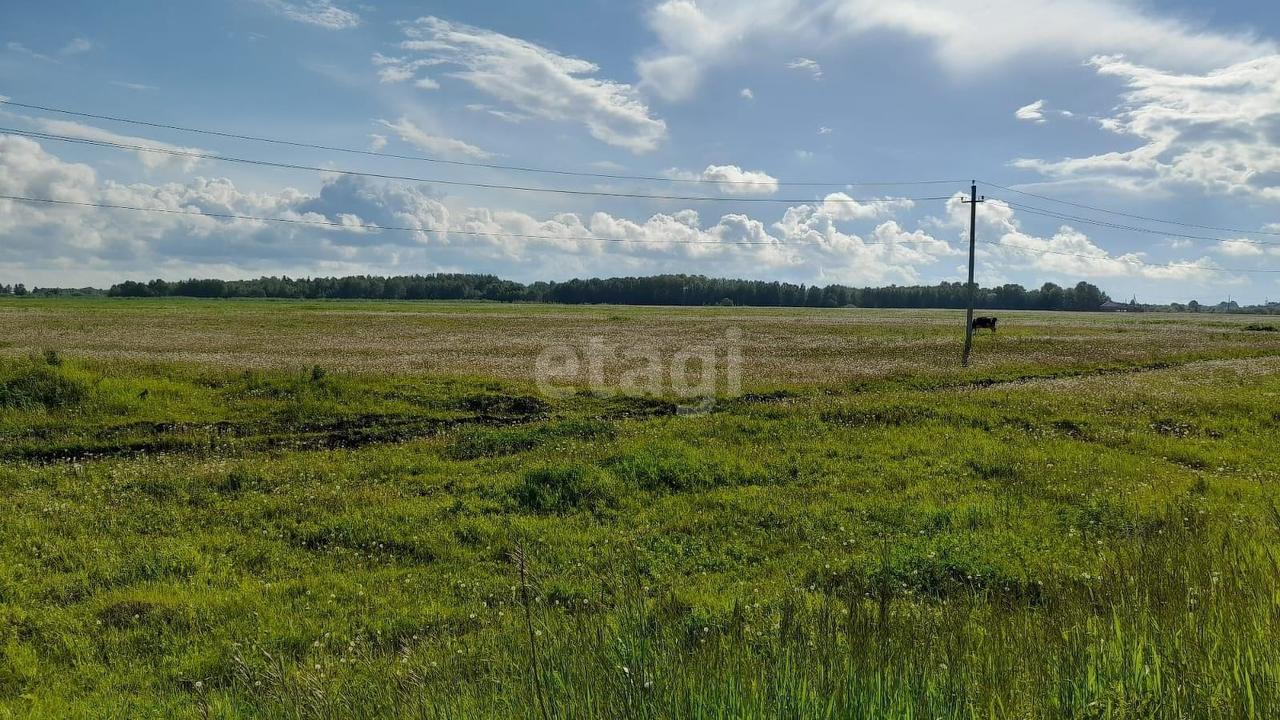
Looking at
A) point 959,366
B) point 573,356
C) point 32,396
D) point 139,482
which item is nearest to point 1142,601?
point 139,482

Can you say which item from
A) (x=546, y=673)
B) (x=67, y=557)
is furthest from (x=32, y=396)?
(x=546, y=673)

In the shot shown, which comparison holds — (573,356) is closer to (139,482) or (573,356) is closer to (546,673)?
(139,482)

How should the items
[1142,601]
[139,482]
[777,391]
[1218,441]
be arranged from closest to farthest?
[1142,601]
[139,482]
[1218,441]
[777,391]

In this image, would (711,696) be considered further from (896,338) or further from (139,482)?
(896,338)

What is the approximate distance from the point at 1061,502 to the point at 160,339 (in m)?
54.3

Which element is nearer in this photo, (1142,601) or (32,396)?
(1142,601)

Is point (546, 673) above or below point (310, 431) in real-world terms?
above

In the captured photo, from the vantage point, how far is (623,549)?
31.4 feet

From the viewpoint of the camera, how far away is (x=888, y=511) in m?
11.0

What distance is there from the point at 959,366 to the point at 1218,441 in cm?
1962

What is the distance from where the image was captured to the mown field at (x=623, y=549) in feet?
11.4

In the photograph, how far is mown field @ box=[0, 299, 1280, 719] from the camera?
3.46 metres

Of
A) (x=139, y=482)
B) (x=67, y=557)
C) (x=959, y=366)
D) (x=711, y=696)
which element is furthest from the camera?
Answer: (x=959, y=366)

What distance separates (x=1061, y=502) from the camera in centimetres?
1127
